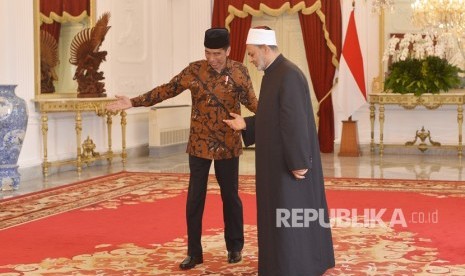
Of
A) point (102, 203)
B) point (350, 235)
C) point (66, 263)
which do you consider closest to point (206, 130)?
point (66, 263)

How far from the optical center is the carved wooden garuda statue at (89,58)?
10.6m

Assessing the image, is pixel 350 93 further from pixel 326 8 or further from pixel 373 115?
pixel 326 8

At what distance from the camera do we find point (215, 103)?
5.08 metres

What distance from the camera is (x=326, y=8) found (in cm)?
1304

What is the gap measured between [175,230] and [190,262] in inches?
49.5

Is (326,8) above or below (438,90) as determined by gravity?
above

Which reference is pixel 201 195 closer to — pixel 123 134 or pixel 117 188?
pixel 117 188

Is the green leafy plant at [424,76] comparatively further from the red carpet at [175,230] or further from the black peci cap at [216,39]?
the black peci cap at [216,39]

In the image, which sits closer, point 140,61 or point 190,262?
point 190,262

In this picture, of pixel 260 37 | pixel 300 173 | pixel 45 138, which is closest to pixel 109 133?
pixel 45 138

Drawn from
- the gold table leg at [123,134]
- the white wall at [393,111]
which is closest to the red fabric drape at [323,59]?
the white wall at [393,111]

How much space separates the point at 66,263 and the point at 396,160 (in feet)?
24.3

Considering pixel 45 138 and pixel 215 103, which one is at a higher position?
pixel 215 103

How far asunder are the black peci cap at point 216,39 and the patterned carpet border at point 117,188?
268cm
